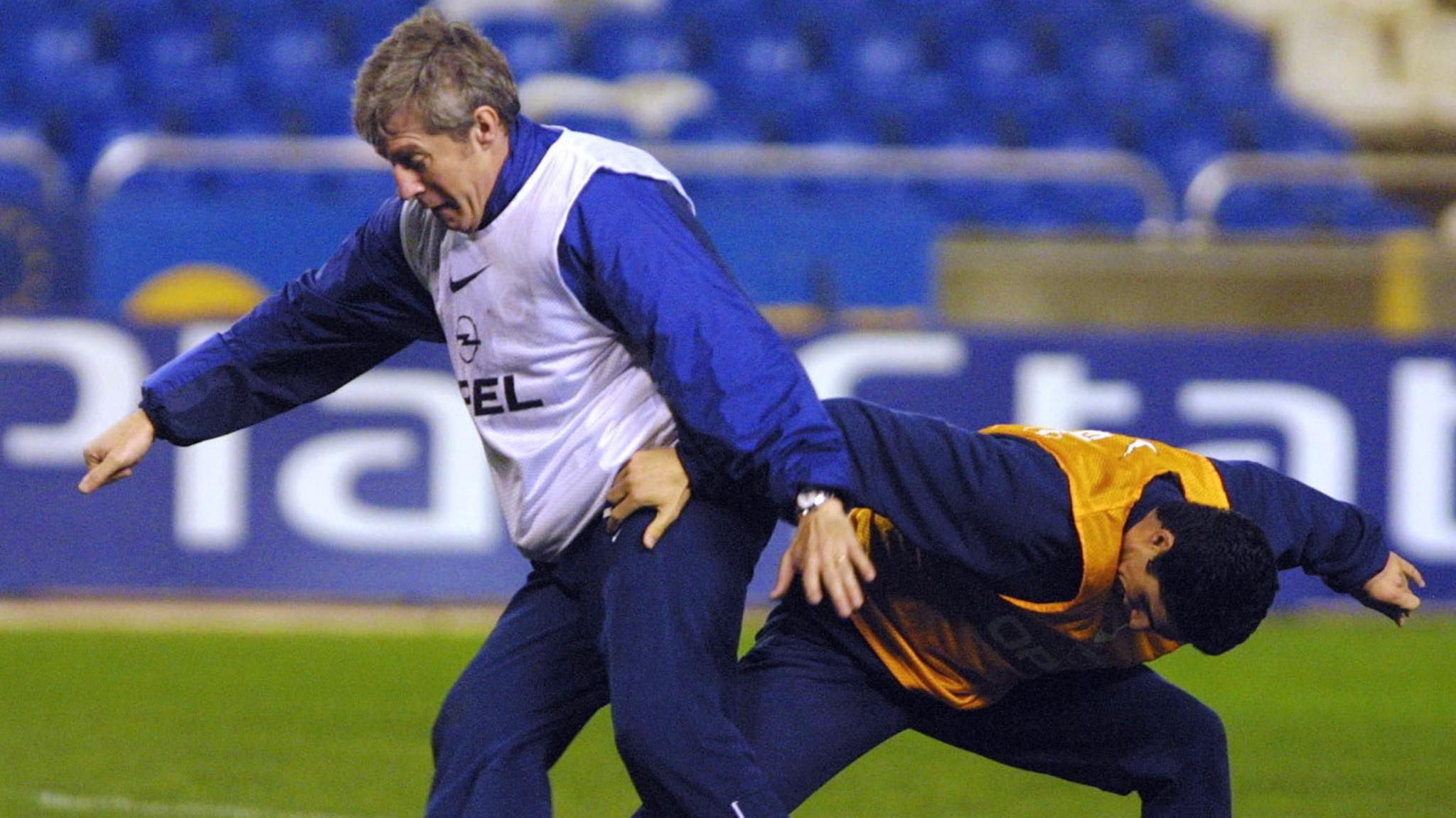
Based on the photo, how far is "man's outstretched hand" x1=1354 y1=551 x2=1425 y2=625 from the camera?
12.7 ft

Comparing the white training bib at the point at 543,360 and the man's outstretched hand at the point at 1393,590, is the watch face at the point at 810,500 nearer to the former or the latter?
the white training bib at the point at 543,360

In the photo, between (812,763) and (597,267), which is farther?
(812,763)

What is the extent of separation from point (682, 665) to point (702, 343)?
0.54m

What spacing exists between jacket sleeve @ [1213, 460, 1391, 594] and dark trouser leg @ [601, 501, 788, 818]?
0.97m

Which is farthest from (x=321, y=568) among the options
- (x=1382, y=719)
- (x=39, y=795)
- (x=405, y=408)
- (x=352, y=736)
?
(x=1382, y=719)

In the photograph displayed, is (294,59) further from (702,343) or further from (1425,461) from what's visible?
(702,343)

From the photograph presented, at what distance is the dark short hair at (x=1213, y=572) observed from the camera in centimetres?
345

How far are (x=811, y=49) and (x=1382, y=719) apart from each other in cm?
814

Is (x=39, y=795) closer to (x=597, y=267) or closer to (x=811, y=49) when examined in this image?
(x=597, y=267)

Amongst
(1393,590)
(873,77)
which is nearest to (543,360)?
(1393,590)

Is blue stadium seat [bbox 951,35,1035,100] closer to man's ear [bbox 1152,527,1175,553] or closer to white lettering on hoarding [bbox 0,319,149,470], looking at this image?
white lettering on hoarding [bbox 0,319,149,470]

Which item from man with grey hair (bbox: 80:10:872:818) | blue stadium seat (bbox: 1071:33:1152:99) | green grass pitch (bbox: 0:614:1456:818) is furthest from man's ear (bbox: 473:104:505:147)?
blue stadium seat (bbox: 1071:33:1152:99)

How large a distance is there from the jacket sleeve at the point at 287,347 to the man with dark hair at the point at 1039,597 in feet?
2.32

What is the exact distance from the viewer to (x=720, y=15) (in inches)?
566
